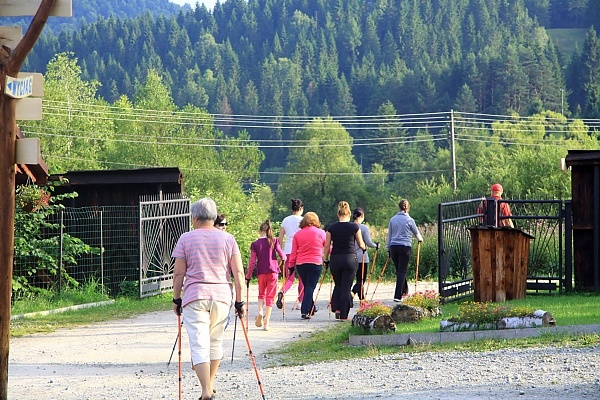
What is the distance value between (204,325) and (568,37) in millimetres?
179230

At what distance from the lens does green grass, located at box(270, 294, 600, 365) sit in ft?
39.0

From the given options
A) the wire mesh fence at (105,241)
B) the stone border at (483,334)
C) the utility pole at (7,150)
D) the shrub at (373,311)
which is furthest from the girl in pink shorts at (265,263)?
the wire mesh fence at (105,241)

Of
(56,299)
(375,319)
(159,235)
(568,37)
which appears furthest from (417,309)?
(568,37)

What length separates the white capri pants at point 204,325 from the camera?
354 inches

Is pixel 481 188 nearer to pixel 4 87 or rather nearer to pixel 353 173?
pixel 353 173

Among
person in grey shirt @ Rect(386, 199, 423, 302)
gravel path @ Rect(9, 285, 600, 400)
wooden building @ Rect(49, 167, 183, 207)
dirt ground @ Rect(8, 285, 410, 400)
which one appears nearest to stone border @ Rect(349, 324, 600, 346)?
gravel path @ Rect(9, 285, 600, 400)

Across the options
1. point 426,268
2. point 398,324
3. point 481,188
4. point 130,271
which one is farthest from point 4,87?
point 481,188

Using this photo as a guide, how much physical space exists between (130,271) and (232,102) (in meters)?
130

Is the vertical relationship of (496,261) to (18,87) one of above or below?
below

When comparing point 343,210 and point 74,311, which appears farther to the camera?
point 74,311

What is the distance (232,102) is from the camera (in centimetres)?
15175

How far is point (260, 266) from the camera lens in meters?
15.7

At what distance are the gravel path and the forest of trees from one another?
21.0 metres

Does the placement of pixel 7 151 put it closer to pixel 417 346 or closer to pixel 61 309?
pixel 417 346
